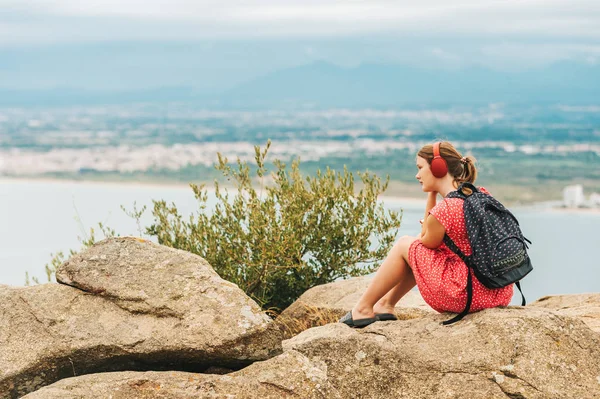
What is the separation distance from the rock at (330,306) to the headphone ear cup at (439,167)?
79.1 inches

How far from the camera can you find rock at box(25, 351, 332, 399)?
17.9 ft

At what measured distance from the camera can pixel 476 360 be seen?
597cm

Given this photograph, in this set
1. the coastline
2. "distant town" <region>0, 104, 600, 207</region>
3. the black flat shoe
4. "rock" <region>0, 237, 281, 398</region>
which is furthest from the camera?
"distant town" <region>0, 104, 600, 207</region>

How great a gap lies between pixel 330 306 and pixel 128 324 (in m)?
2.98

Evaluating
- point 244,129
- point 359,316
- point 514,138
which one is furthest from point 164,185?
point 244,129

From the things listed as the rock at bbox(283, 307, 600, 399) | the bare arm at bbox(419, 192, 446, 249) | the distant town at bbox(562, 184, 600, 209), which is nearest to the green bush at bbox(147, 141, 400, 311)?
the bare arm at bbox(419, 192, 446, 249)

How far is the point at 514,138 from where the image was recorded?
333 ft

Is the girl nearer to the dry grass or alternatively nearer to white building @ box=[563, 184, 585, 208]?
the dry grass

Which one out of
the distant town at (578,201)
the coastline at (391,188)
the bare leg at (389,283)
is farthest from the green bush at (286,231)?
the distant town at (578,201)

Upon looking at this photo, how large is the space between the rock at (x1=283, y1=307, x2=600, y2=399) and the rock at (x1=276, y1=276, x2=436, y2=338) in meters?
2.15

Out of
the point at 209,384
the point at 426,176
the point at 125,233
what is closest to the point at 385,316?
the point at 426,176

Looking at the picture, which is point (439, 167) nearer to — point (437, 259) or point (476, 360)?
point (437, 259)

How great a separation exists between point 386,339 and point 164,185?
52211 millimetres

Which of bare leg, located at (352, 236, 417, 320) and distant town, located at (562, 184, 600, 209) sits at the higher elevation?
bare leg, located at (352, 236, 417, 320)
